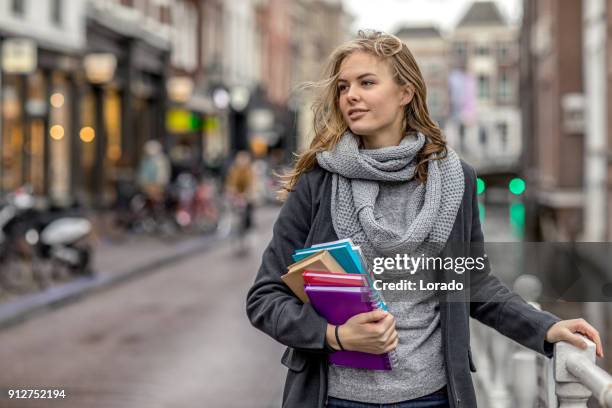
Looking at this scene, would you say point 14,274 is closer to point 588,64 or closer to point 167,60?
point 588,64

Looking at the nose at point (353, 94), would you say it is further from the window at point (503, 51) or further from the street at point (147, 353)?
the window at point (503, 51)

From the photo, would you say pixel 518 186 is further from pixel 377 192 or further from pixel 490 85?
pixel 490 85

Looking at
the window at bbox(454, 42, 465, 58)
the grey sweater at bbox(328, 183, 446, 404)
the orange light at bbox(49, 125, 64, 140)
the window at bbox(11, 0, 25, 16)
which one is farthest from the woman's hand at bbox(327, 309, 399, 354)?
the window at bbox(454, 42, 465, 58)

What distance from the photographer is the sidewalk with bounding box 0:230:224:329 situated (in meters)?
11.7

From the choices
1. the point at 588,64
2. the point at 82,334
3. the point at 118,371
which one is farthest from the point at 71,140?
the point at 118,371

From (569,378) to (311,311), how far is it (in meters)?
0.73

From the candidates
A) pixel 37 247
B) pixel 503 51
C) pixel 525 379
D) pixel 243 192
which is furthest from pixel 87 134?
pixel 503 51

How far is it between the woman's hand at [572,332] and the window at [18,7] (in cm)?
1813

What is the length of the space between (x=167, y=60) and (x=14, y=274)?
53.6ft

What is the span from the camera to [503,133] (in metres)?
82.5

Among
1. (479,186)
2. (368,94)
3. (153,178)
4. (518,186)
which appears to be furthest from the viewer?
(153,178)

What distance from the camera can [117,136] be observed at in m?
25.8

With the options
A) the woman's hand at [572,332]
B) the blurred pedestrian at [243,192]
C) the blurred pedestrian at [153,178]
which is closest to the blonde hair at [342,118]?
the woman's hand at [572,332]

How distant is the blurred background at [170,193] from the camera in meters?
Result: 7.99
